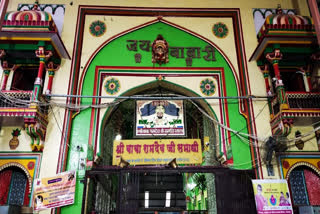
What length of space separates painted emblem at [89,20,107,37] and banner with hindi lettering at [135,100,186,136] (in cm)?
230

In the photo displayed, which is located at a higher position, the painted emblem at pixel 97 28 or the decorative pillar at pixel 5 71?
the painted emblem at pixel 97 28

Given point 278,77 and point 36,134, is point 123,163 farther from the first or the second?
point 278,77

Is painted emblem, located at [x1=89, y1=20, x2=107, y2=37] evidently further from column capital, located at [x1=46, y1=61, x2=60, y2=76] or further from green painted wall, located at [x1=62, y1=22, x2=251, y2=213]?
column capital, located at [x1=46, y1=61, x2=60, y2=76]

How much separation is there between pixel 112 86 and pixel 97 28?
6.13ft

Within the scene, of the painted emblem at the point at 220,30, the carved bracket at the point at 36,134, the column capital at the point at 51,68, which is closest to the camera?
the carved bracket at the point at 36,134

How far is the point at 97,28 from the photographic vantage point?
27.5 ft

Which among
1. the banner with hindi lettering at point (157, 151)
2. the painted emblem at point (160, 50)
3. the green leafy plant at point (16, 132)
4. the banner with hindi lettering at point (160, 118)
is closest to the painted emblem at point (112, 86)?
the banner with hindi lettering at point (160, 118)

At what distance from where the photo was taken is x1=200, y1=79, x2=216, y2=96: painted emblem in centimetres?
781

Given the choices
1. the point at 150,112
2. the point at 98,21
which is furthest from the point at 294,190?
the point at 98,21

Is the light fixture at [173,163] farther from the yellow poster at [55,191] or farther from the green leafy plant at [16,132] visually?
the green leafy plant at [16,132]

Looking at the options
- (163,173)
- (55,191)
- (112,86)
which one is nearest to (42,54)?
(112,86)

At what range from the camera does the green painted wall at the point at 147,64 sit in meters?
7.10

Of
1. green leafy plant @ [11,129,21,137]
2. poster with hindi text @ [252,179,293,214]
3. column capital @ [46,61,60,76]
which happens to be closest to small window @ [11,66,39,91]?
column capital @ [46,61,60,76]

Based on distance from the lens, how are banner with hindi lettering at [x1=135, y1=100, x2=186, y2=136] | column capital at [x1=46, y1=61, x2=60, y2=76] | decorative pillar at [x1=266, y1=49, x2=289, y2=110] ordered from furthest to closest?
1. column capital at [x1=46, y1=61, x2=60, y2=76]
2. banner with hindi lettering at [x1=135, y1=100, x2=186, y2=136]
3. decorative pillar at [x1=266, y1=49, x2=289, y2=110]
